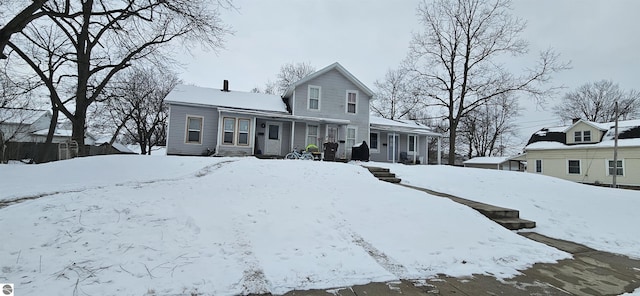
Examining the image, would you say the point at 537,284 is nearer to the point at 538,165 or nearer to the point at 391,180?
the point at 391,180

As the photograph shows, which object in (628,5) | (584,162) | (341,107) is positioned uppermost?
(628,5)

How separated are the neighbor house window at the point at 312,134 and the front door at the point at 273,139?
5.83 ft

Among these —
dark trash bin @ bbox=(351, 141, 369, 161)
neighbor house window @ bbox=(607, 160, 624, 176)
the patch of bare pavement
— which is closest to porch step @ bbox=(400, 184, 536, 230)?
the patch of bare pavement

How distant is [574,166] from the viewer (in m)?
23.5

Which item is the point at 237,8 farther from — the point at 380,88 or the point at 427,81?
the point at 380,88

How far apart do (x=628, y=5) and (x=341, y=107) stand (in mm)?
13294

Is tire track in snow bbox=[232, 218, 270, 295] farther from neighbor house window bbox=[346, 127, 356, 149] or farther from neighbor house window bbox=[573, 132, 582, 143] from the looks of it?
neighbor house window bbox=[573, 132, 582, 143]

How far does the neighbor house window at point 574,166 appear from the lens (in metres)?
23.3

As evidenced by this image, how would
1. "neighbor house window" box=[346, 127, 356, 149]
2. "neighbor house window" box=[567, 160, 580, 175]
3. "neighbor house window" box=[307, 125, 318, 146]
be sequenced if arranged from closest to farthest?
1. "neighbor house window" box=[307, 125, 318, 146]
2. "neighbor house window" box=[346, 127, 356, 149]
3. "neighbor house window" box=[567, 160, 580, 175]

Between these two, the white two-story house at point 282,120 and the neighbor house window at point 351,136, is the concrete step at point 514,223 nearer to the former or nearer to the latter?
the white two-story house at point 282,120

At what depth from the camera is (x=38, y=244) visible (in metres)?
3.43

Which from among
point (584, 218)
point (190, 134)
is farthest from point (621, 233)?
point (190, 134)

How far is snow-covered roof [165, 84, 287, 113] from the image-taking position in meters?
15.3

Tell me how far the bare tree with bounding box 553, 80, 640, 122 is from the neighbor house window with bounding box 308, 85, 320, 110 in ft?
127
